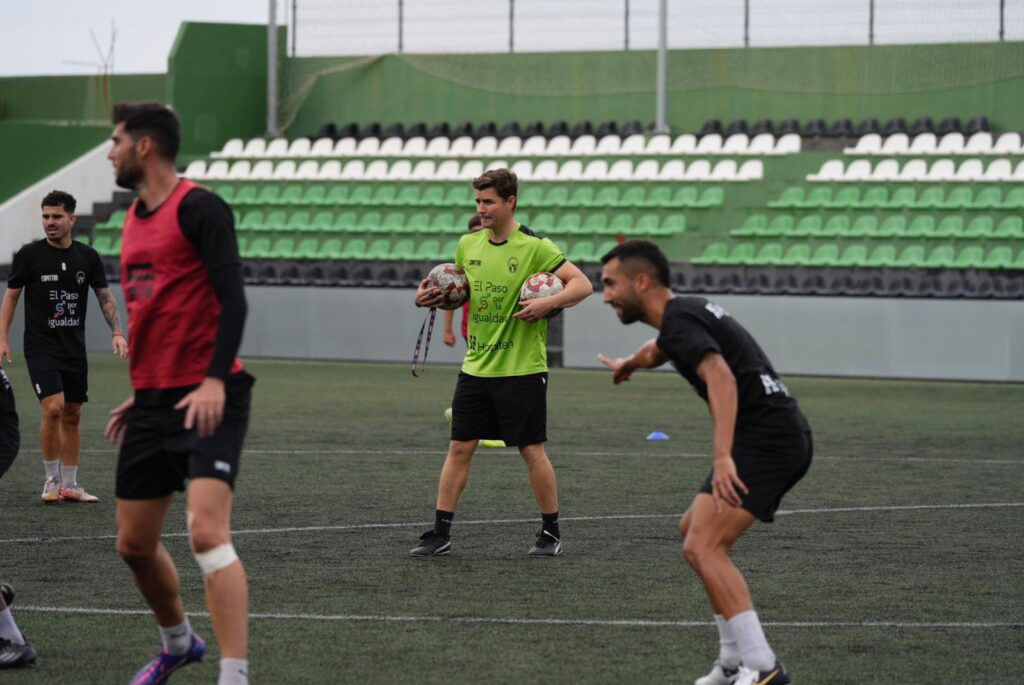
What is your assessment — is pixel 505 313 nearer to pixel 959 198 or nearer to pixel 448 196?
pixel 959 198

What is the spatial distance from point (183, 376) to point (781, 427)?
2.22m

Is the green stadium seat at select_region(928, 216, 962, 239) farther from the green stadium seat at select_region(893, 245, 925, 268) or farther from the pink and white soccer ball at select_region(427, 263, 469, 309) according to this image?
the pink and white soccer ball at select_region(427, 263, 469, 309)

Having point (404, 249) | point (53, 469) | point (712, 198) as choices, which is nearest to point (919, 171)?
point (712, 198)

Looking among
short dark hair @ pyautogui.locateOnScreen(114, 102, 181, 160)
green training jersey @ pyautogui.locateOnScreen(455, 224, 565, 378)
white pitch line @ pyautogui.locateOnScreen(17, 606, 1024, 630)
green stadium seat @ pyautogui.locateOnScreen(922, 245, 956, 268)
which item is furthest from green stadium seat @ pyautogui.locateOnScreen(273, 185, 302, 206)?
short dark hair @ pyautogui.locateOnScreen(114, 102, 181, 160)

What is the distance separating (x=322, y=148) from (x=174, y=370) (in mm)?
30015

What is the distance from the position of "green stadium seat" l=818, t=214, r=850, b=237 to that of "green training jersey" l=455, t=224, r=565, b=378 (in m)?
18.8

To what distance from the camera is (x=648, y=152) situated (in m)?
31.6

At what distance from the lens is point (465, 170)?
107 ft

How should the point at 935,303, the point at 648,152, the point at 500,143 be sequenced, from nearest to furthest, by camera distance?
the point at 935,303
the point at 648,152
the point at 500,143

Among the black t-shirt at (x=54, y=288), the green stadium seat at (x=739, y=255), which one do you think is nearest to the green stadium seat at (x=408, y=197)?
the green stadium seat at (x=739, y=255)

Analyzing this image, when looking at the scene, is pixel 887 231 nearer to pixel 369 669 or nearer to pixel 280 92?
pixel 280 92

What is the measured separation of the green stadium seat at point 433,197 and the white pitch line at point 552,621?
24.0 meters

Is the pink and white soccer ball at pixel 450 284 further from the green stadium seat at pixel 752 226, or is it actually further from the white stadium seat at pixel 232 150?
the white stadium seat at pixel 232 150

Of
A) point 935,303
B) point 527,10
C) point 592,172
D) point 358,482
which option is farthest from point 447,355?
point 358,482
